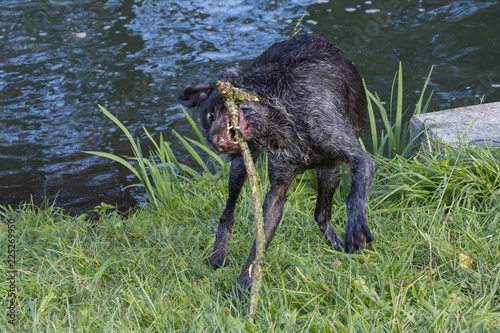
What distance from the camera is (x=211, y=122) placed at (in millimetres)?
3146

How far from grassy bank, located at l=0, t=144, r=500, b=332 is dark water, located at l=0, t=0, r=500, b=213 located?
1.60 metres

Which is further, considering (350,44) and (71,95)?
(350,44)

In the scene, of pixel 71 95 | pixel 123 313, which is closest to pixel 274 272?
pixel 123 313

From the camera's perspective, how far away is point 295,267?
334 centimetres

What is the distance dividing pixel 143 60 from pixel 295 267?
582cm

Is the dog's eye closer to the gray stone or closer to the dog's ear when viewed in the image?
the dog's ear

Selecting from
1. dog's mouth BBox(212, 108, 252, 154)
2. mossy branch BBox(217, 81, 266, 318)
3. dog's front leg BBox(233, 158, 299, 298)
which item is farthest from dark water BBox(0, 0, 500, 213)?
mossy branch BBox(217, 81, 266, 318)

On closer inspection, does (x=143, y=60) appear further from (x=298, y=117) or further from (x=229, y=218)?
(x=298, y=117)

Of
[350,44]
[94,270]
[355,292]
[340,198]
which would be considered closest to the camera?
[355,292]

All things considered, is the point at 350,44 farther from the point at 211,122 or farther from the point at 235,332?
the point at 235,332

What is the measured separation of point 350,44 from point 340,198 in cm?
438

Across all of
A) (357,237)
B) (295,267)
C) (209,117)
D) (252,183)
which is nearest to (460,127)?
(295,267)

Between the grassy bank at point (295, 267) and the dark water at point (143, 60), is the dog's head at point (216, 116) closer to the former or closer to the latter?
the grassy bank at point (295, 267)

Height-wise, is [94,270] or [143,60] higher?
[94,270]
